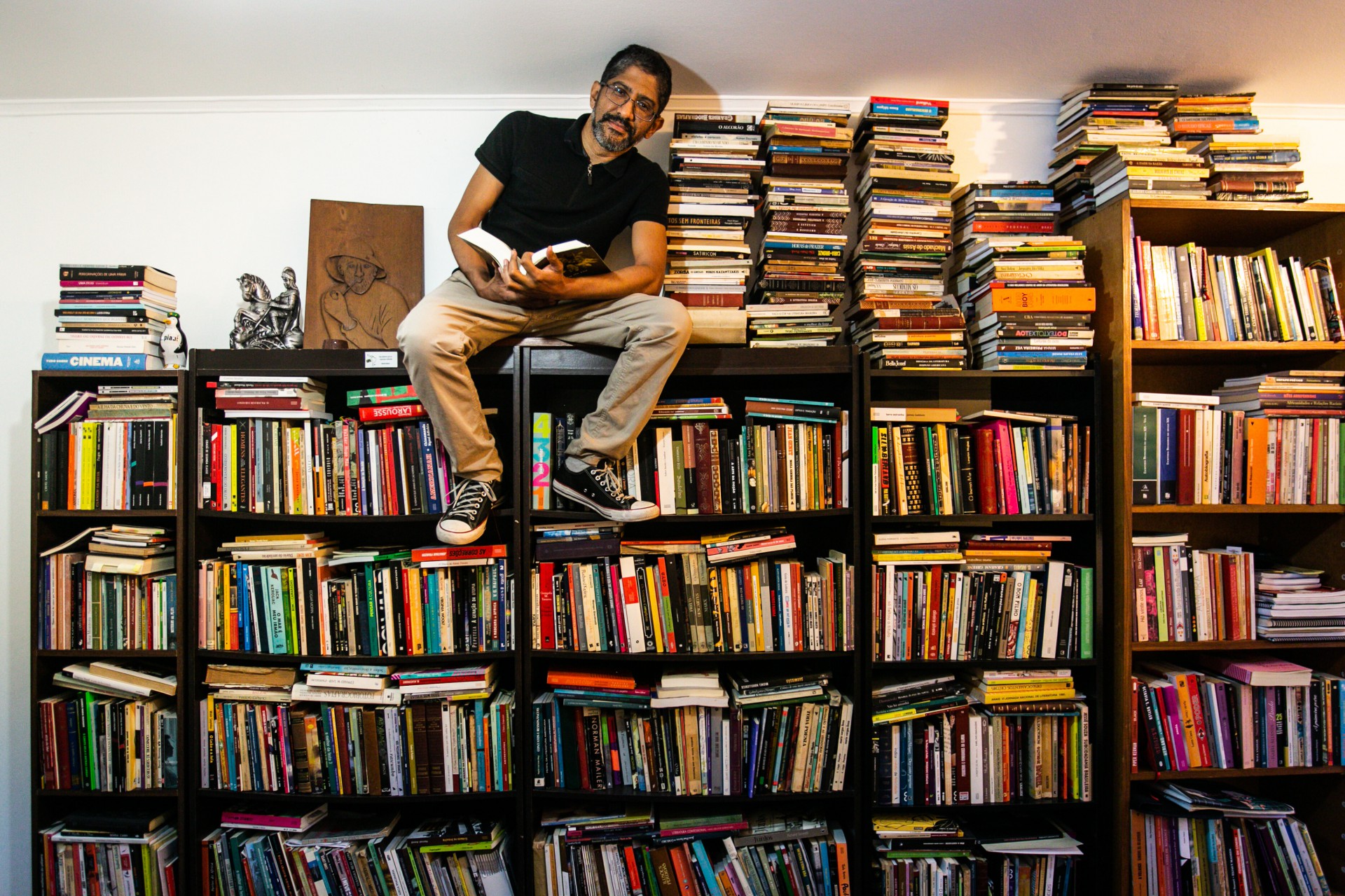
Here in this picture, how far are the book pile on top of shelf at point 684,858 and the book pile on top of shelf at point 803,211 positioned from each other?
1456 millimetres

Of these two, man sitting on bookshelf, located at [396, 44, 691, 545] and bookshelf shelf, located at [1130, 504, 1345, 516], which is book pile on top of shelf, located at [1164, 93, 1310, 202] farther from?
man sitting on bookshelf, located at [396, 44, 691, 545]

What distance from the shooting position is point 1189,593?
6.47 ft

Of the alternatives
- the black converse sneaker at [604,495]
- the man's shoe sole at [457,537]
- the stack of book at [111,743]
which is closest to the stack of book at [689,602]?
the black converse sneaker at [604,495]

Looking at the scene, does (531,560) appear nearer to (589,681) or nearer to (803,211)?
(589,681)

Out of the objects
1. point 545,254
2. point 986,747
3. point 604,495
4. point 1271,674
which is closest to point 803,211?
point 545,254

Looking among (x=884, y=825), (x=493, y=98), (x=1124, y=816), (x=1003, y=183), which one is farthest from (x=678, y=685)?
(x=493, y=98)

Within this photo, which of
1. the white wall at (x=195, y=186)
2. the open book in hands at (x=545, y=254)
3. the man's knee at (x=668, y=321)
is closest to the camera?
the open book in hands at (x=545, y=254)

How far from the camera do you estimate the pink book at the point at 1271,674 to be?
6.34 feet

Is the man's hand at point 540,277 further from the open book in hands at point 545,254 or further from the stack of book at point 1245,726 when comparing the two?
the stack of book at point 1245,726

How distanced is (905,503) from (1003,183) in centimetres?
107

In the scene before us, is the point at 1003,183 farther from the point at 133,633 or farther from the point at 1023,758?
the point at 133,633

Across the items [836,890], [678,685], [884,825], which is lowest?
[836,890]

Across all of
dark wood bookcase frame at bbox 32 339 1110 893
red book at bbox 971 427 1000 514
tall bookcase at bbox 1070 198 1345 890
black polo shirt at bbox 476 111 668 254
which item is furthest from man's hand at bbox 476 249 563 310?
tall bookcase at bbox 1070 198 1345 890

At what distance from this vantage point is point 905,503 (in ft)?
6.33
